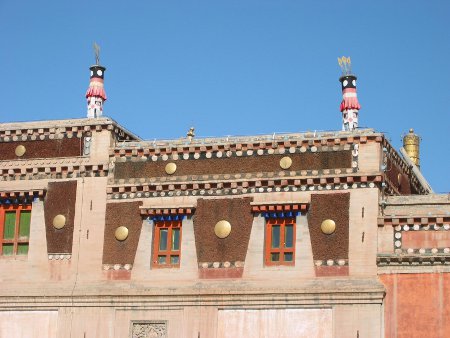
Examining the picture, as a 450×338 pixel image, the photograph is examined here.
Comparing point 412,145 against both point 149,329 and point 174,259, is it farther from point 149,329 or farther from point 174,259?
point 149,329

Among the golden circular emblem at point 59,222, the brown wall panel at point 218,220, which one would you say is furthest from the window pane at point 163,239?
the golden circular emblem at point 59,222

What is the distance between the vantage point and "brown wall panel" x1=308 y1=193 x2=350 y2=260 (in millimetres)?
41844

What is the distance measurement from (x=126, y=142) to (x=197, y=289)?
23.3 feet

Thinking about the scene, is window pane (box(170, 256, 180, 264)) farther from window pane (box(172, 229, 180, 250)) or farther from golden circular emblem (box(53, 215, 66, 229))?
golden circular emblem (box(53, 215, 66, 229))

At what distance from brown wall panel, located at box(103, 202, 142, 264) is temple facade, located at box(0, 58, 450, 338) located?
55mm

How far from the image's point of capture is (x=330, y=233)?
4206 centimetres

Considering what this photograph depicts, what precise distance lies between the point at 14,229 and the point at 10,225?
0.27 m

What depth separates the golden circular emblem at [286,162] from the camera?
143 feet

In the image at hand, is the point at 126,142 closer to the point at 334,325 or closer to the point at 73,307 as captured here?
the point at 73,307

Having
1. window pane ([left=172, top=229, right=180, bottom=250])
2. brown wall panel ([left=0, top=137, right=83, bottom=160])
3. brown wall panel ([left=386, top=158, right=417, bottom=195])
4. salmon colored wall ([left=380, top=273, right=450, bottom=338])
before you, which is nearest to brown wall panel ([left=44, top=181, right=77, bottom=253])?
brown wall panel ([left=0, top=137, right=83, bottom=160])

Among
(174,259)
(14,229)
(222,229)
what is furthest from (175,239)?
(14,229)

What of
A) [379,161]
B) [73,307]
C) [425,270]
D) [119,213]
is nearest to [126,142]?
[119,213]

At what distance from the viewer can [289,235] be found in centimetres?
4278

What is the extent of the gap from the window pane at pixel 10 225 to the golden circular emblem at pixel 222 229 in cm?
868
